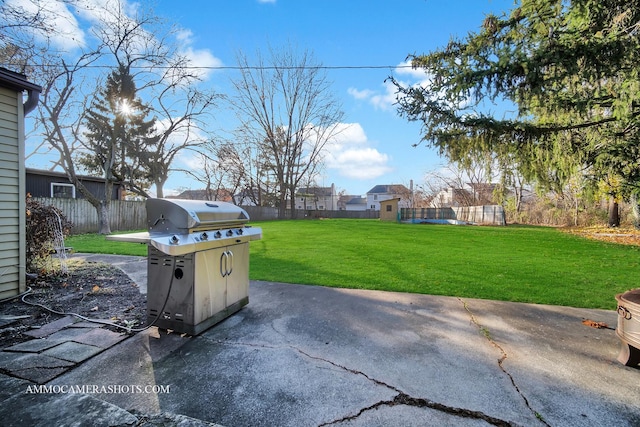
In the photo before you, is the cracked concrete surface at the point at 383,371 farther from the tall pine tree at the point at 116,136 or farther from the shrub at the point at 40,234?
the tall pine tree at the point at 116,136

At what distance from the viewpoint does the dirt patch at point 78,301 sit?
2.89 metres

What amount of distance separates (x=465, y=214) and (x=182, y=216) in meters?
23.6

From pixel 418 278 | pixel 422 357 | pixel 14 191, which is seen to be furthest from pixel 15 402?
pixel 418 278

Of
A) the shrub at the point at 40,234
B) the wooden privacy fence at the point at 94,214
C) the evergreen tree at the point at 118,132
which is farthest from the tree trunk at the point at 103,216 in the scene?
the shrub at the point at 40,234

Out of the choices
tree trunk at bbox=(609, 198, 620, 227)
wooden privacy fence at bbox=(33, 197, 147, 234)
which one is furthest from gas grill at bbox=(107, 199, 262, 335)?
tree trunk at bbox=(609, 198, 620, 227)

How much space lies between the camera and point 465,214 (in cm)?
2239

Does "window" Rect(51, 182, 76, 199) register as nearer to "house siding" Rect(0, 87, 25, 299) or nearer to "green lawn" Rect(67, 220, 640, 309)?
"green lawn" Rect(67, 220, 640, 309)

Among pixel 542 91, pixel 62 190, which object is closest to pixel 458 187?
pixel 542 91

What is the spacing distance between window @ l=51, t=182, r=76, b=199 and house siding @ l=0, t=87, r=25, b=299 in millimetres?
13006

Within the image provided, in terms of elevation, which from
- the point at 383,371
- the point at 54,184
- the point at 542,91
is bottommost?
the point at 383,371

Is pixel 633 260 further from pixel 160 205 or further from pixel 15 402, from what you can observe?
pixel 15 402

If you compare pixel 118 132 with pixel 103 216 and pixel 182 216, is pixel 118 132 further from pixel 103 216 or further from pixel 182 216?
pixel 182 216

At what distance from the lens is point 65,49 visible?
8.45 metres

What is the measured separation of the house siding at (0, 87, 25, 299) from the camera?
3.56 m
